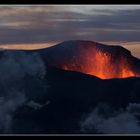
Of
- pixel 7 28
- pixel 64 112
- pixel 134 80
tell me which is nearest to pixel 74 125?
pixel 64 112

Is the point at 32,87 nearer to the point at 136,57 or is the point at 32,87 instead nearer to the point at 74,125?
the point at 74,125

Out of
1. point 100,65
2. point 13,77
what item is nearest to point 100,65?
point 100,65

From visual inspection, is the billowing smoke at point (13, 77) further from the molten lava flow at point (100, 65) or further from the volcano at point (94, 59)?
the molten lava flow at point (100, 65)

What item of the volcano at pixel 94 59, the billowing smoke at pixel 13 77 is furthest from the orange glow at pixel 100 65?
the billowing smoke at pixel 13 77

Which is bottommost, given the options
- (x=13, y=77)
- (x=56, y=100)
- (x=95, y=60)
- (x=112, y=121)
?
(x=112, y=121)

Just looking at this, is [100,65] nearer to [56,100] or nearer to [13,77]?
[56,100]

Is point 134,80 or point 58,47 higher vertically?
point 58,47
